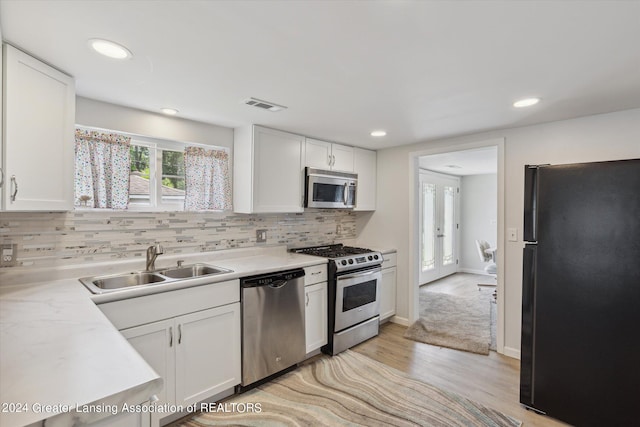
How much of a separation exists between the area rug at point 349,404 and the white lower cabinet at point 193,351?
0.64 ft

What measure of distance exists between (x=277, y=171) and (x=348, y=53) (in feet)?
5.38

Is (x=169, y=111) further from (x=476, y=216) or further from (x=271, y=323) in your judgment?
(x=476, y=216)

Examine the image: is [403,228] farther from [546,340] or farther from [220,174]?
[220,174]

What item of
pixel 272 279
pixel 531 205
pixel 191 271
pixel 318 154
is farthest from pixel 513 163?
pixel 191 271

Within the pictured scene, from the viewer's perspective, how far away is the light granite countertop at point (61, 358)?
29.6 inches

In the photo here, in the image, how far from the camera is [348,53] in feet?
5.15

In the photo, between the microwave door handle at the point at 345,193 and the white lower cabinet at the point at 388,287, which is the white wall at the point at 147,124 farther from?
the white lower cabinet at the point at 388,287

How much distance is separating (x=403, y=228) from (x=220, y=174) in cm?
222

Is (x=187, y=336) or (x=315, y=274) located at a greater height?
(x=315, y=274)

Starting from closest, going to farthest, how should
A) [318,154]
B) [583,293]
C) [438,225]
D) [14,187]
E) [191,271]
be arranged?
[14,187], [583,293], [191,271], [318,154], [438,225]

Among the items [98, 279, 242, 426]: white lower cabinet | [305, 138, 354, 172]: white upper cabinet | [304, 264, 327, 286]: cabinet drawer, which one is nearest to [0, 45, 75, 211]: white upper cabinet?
[98, 279, 242, 426]: white lower cabinet

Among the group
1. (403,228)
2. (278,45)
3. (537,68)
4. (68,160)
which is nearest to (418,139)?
(403,228)

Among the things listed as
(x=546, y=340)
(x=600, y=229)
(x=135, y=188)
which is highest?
(x=135, y=188)

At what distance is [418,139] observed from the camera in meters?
3.48
